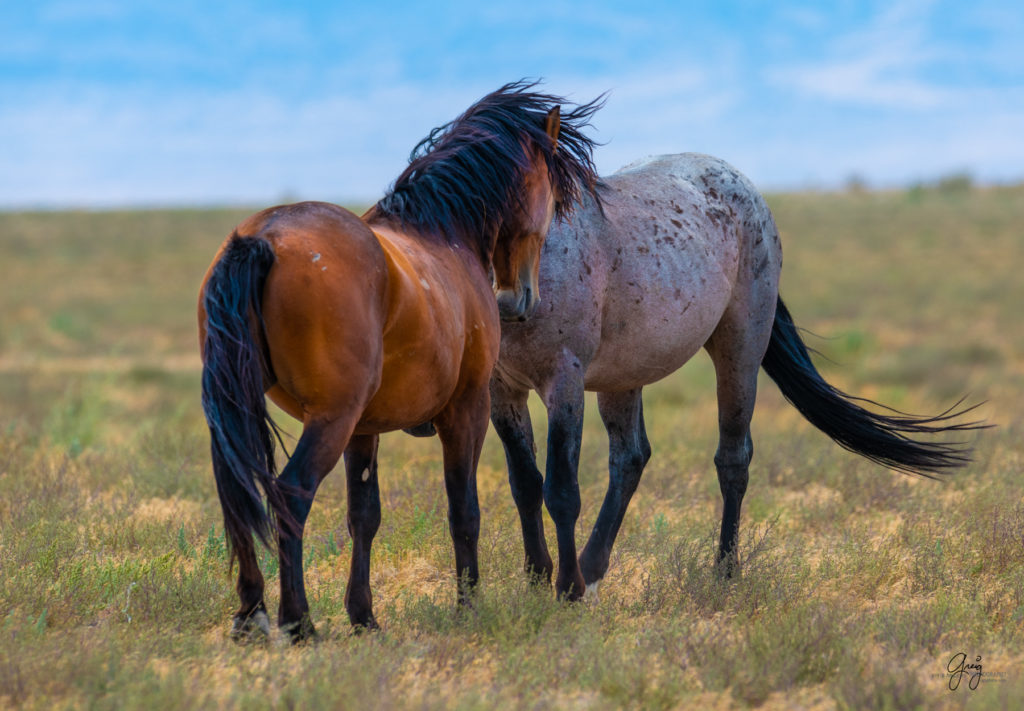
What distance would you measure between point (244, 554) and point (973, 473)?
19.8ft

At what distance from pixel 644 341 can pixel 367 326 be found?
77.8 inches

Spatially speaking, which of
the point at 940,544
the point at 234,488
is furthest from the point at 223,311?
the point at 940,544

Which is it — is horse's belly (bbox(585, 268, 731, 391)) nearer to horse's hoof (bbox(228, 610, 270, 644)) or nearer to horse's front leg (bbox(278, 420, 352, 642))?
horse's front leg (bbox(278, 420, 352, 642))

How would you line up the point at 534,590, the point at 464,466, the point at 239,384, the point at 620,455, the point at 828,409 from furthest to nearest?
1. the point at 828,409
2. the point at 620,455
3. the point at 534,590
4. the point at 464,466
5. the point at 239,384

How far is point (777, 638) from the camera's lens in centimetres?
352

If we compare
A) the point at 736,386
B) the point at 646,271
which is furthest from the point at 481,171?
the point at 736,386

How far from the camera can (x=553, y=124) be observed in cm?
443

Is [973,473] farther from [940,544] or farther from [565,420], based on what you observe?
[565,420]

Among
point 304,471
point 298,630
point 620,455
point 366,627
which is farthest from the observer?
point 620,455

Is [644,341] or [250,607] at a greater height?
[644,341]

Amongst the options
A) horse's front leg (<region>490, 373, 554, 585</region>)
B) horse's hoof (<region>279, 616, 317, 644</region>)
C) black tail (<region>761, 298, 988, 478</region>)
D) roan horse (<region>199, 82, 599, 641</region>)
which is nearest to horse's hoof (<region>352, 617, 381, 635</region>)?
roan horse (<region>199, 82, 599, 641</region>)

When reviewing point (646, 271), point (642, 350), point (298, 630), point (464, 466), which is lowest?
point (298, 630)

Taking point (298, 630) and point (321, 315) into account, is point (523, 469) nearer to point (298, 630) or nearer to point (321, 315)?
point (298, 630)

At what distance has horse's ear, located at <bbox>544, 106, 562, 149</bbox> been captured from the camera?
4414 mm
